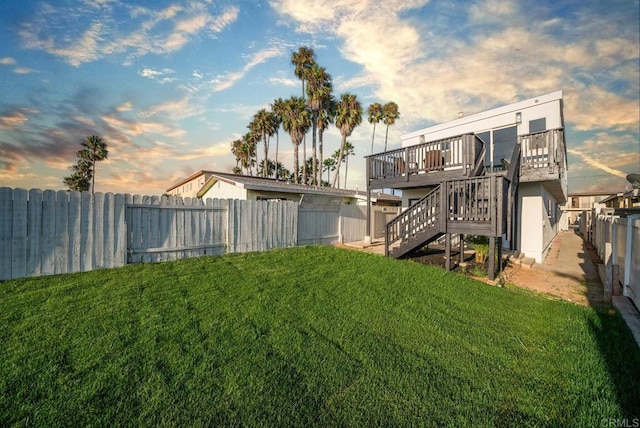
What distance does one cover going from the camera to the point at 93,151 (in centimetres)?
2919

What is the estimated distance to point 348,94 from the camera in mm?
23281

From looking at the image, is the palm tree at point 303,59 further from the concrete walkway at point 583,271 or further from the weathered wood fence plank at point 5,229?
the weathered wood fence plank at point 5,229

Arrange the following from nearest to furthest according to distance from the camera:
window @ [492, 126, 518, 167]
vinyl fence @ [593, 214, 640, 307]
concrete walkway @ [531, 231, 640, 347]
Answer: concrete walkway @ [531, 231, 640, 347] → vinyl fence @ [593, 214, 640, 307] → window @ [492, 126, 518, 167]

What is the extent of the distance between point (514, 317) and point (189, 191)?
117 feet

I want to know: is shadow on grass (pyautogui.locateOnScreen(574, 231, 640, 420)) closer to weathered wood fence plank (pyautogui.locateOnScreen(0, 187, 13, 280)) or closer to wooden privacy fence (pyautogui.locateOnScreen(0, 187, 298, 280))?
wooden privacy fence (pyautogui.locateOnScreen(0, 187, 298, 280))

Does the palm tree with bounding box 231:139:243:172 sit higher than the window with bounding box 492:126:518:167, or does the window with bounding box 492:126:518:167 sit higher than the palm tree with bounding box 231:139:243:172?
the palm tree with bounding box 231:139:243:172

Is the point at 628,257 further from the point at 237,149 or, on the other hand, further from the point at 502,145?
the point at 237,149

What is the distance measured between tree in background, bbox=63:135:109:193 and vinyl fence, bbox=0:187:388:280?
31.8 metres

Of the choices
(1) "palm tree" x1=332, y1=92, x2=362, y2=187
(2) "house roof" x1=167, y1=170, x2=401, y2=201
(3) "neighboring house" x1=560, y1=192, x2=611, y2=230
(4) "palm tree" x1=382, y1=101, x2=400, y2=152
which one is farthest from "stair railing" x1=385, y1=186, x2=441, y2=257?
(3) "neighboring house" x1=560, y1=192, x2=611, y2=230

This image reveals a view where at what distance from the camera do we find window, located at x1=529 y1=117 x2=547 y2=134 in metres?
8.81

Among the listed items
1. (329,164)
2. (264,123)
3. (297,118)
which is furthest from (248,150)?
(297,118)

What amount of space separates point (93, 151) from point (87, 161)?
73.4 inches

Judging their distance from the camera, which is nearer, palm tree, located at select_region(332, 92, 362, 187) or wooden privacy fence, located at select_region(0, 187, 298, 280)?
wooden privacy fence, located at select_region(0, 187, 298, 280)

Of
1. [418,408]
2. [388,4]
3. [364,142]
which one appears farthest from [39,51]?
[364,142]
